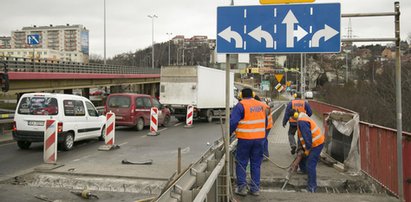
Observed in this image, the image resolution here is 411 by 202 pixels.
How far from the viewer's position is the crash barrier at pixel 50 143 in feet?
32.9

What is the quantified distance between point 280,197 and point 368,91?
35.0 metres

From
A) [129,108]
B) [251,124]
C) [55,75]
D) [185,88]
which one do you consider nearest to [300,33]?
[251,124]

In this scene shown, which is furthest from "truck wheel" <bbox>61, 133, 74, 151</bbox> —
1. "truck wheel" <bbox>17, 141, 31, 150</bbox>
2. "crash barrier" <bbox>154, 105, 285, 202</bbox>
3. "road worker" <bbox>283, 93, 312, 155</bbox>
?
"crash barrier" <bbox>154, 105, 285, 202</bbox>

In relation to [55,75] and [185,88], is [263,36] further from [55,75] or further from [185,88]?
[55,75]

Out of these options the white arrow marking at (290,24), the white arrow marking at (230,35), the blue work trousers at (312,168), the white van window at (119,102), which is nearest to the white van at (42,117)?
the white van window at (119,102)

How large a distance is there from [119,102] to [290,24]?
49.8 feet

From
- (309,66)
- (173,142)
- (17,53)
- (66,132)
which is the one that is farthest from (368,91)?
(17,53)

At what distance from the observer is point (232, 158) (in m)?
7.41

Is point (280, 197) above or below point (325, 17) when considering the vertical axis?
below

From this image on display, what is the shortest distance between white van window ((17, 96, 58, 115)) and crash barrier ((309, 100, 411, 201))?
8924 mm

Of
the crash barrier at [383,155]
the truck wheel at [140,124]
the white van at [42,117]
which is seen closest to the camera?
the crash barrier at [383,155]

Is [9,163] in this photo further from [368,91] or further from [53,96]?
[368,91]

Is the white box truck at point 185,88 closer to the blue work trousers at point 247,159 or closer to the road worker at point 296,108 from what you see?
the road worker at point 296,108

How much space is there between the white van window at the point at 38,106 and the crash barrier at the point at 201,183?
23.9 feet
